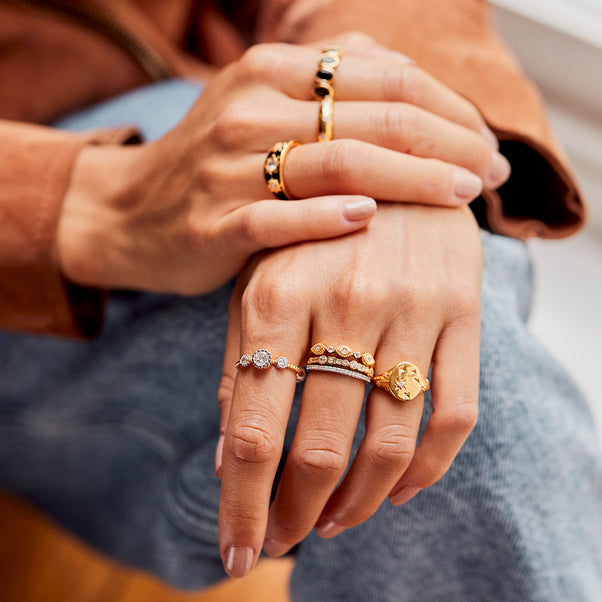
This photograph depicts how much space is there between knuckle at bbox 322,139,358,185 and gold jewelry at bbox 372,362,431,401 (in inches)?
7.0

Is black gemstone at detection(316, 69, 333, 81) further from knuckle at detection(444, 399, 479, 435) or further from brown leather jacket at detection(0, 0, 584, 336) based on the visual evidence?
knuckle at detection(444, 399, 479, 435)

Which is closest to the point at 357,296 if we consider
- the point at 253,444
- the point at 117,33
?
the point at 253,444

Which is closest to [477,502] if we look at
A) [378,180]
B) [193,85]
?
[378,180]

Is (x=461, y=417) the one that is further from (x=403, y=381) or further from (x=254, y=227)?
(x=254, y=227)

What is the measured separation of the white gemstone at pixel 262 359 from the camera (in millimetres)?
456

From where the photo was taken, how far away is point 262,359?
0.46 m

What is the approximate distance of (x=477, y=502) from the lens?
53 centimetres

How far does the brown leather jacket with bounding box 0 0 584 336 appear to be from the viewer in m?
0.64

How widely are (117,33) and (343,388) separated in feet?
2.58

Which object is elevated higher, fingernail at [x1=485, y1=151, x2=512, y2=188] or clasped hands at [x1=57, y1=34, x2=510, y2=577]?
fingernail at [x1=485, y1=151, x2=512, y2=188]

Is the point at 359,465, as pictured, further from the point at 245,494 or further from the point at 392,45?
the point at 392,45

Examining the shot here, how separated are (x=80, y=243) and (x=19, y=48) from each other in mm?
413

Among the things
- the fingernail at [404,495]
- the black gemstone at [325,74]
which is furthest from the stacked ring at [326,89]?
the fingernail at [404,495]

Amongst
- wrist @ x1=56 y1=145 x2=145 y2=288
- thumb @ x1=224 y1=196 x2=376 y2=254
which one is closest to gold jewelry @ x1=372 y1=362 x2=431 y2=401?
thumb @ x1=224 y1=196 x2=376 y2=254
